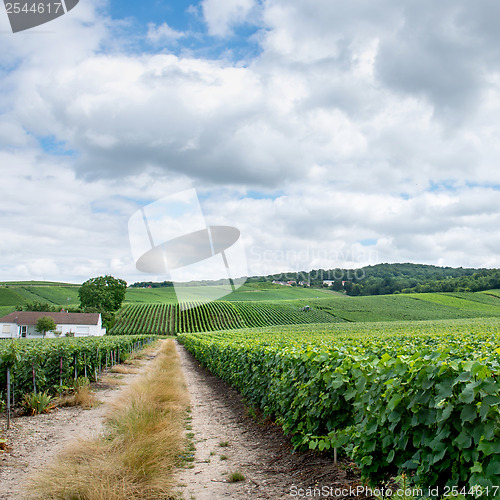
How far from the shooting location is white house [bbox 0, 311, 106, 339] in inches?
2832

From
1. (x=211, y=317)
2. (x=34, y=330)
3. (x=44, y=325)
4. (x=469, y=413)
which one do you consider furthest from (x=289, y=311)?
(x=469, y=413)

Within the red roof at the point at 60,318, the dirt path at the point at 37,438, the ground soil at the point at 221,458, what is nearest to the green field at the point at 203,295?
the red roof at the point at 60,318

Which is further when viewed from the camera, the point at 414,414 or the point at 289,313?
the point at 289,313

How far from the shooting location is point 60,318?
74.5m

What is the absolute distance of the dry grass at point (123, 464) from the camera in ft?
15.8

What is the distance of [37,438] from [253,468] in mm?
5196

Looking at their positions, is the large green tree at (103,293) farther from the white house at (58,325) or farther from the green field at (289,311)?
the white house at (58,325)

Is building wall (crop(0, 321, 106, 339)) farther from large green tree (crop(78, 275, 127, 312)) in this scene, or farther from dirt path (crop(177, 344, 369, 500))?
dirt path (crop(177, 344, 369, 500))

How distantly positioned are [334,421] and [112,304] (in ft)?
281

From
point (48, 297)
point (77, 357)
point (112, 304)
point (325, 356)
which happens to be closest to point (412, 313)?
point (112, 304)

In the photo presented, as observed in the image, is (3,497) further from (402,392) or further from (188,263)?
(188,263)

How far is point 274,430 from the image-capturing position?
852 centimetres

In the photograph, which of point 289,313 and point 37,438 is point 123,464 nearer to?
point 37,438

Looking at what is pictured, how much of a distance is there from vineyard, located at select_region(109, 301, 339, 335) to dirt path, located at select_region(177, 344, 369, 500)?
212ft
